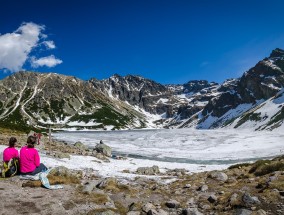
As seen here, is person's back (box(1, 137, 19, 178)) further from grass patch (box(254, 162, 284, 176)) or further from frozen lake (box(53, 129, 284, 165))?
frozen lake (box(53, 129, 284, 165))

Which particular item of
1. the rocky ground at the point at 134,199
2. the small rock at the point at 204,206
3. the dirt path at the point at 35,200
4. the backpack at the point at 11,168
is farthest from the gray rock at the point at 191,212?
the backpack at the point at 11,168

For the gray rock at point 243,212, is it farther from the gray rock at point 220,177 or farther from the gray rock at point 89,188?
the gray rock at point 220,177

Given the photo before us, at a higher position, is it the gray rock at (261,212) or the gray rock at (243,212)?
the gray rock at (261,212)

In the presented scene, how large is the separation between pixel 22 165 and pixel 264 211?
42.0 ft

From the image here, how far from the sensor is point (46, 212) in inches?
523

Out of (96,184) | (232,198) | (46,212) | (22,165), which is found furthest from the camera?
(96,184)

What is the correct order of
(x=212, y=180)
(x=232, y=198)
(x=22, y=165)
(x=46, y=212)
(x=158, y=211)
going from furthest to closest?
(x=212, y=180) → (x=22, y=165) → (x=232, y=198) → (x=158, y=211) → (x=46, y=212)

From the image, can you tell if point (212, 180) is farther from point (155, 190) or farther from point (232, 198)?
point (232, 198)

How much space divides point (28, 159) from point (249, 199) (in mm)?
11696

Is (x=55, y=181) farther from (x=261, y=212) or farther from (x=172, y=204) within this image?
(x=261, y=212)

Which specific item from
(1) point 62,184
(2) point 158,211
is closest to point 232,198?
(2) point 158,211

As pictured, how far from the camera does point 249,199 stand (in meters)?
14.9

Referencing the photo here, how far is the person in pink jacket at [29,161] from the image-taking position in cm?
1723

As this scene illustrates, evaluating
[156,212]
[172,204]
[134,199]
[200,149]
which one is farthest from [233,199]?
[200,149]
